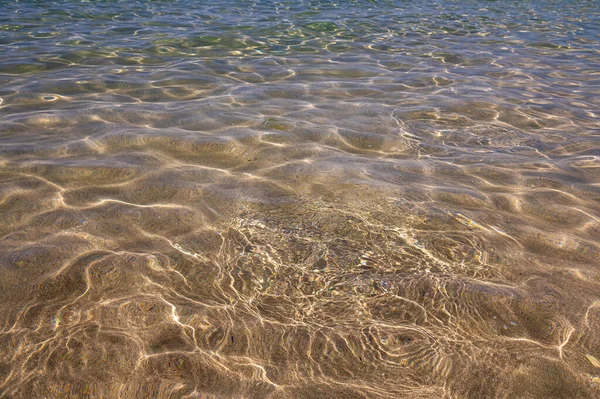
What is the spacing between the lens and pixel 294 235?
8.14 ft

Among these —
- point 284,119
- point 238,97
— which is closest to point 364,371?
point 284,119

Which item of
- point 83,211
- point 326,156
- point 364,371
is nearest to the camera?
point 364,371

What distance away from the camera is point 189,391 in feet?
5.35

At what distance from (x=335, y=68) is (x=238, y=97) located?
1.88 m

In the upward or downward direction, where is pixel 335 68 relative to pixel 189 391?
downward

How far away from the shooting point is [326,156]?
11.5 ft

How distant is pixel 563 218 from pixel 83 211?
9.28ft

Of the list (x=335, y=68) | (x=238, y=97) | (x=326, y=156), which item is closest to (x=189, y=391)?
(x=326, y=156)

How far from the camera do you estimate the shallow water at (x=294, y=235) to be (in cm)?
175

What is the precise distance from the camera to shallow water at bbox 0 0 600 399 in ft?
5.73

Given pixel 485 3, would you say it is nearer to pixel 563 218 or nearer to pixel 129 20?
pixel 129 20

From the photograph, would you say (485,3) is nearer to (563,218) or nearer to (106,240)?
(563,218)

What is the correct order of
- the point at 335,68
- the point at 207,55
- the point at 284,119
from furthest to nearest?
the point at 207,55
the point at 335,68
the point at 284,119

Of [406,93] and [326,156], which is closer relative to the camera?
[326,156]
